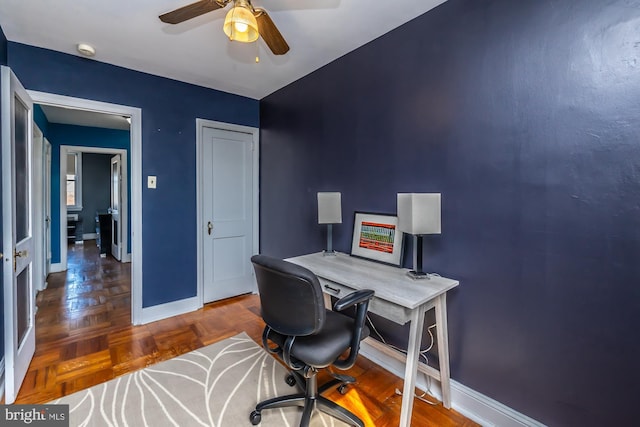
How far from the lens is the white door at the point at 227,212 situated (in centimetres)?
333

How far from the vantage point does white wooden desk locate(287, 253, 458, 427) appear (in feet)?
4.86

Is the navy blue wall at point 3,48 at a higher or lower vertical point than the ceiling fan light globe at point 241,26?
higher

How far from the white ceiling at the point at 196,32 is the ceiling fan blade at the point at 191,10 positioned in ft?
1.25

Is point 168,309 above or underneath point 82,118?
underneath

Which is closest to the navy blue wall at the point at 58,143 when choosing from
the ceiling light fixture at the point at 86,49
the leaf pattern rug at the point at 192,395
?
the ceiling light fixture at the point at 86,49

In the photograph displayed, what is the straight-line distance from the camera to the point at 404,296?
1466mm

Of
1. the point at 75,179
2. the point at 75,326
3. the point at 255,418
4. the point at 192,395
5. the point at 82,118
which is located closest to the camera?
the point at 255,418

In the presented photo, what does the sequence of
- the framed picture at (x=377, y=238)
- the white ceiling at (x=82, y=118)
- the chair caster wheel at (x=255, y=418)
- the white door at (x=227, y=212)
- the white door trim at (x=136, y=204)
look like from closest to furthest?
1. the chair caster wheel at (x=255, y=418)
2. the framed picture at (x=377, y=238)
3. the white door trim at (x=136, y=204)
4. the white door at (x=227, y=212)
5. the white ceiling at (x=82, y=118)

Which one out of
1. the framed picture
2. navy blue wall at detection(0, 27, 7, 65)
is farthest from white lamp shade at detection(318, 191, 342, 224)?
navy blue wall at detection(0, 27, 7, 65)

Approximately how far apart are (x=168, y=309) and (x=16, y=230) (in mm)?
1511

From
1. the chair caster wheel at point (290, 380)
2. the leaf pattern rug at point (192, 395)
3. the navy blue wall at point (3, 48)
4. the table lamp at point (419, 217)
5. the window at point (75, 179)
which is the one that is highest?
the navy blue wall at point (3, 48)

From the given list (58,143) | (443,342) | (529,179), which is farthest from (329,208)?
(58,143)

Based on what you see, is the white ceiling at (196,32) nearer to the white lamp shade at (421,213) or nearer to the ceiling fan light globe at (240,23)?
the ceiling fan light globe at (240,23)

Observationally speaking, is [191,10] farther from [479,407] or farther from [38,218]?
[38,218]
